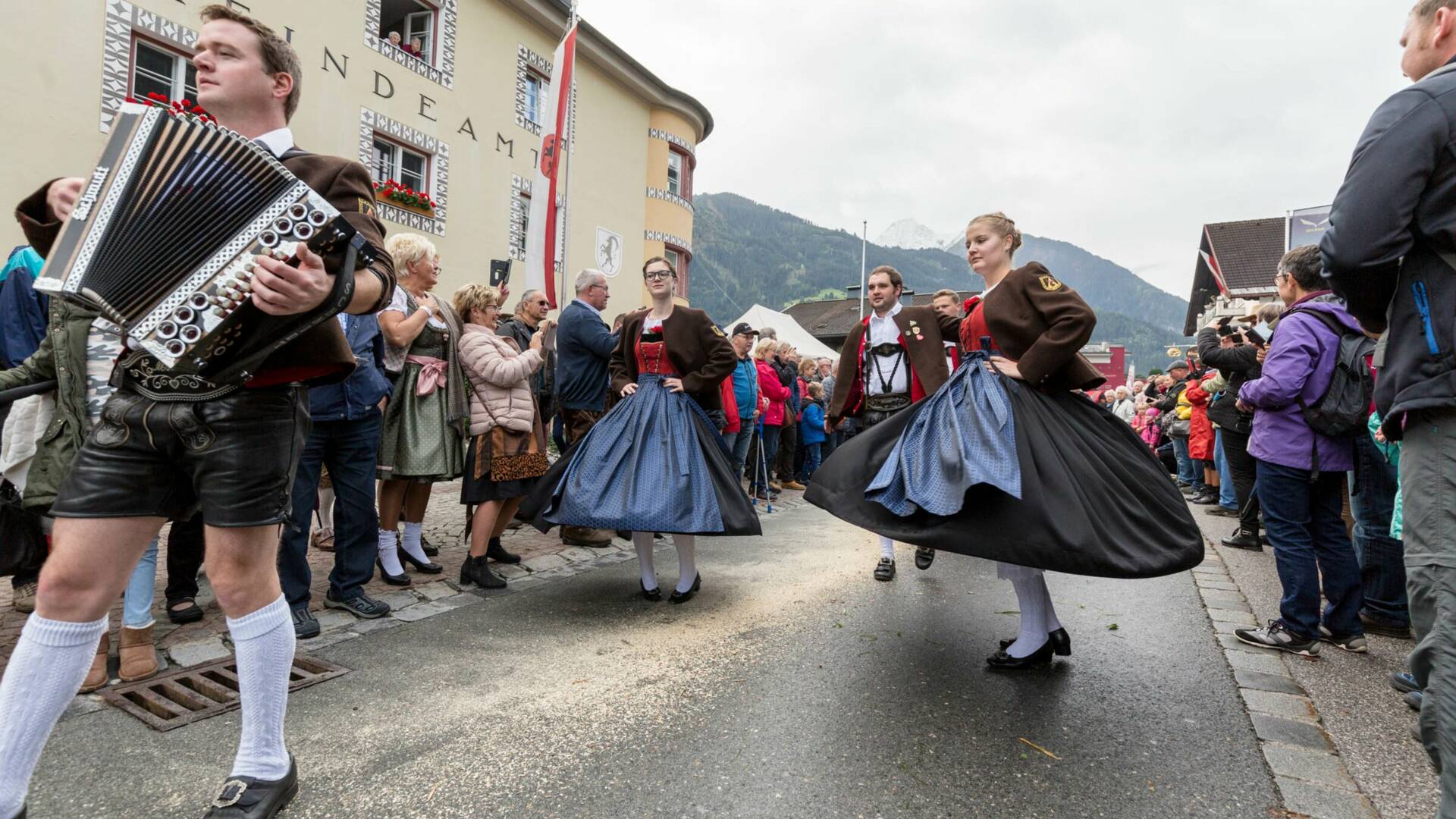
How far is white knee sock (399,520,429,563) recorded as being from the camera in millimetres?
4949

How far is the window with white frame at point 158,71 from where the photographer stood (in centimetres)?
944

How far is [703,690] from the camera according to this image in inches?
117

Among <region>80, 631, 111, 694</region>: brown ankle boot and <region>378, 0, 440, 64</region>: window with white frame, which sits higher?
<region>378, 0, 440, 64</region>: window with white frame

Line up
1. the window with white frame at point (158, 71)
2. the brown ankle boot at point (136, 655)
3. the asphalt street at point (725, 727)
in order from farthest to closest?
the window with white frame at point (158, 71) → the brown ankle boot at point (136, 655) → the asphalt street at point (725, 727)

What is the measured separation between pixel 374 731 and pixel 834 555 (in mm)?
3850

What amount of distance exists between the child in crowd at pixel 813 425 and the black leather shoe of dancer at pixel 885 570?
647 centimetres

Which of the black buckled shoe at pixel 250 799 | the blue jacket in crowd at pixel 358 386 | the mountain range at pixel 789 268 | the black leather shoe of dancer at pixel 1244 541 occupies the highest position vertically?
the mountain range at pixel 789 268

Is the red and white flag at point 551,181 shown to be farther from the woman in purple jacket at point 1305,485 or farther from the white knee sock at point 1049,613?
the woman in purple jacket at point 1305,485

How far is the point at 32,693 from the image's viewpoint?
1805 millimetres

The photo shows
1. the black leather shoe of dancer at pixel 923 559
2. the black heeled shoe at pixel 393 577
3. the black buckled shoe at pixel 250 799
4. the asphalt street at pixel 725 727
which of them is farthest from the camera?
the black leather shoe of dancer at pixel 923 559

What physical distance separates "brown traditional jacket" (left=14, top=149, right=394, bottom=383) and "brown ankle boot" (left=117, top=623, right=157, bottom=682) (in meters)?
1.75

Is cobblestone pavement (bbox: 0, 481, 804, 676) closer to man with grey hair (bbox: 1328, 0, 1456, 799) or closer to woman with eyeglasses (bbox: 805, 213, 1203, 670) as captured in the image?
woman with eyeglasses (bbox: 805, 213, 1203, 670)

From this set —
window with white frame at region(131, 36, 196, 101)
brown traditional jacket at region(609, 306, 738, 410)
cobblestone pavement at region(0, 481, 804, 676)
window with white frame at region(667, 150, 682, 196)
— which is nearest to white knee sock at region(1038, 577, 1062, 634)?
brown traditional jacket at region(609, 306, 738, 410)

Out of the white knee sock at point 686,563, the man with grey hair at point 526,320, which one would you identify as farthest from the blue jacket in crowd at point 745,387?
the white knee sock at point 686,563
